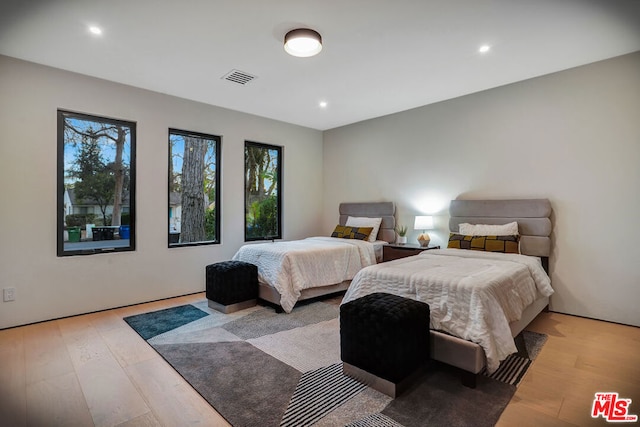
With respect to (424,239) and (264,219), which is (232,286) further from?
(424,239)

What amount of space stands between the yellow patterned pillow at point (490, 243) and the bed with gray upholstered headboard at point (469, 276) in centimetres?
11

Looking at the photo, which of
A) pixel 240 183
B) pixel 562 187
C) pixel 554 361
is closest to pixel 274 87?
pixel 240 183

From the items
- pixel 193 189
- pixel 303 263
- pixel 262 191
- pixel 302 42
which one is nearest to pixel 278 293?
pixel 303 263

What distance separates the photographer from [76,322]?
340 cm

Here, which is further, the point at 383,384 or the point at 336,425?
the point at 383,384

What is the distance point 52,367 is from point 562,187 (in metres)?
5.03

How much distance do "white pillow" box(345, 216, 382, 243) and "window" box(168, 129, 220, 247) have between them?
6.93 feet

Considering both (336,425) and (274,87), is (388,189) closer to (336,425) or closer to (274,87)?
(274,87)

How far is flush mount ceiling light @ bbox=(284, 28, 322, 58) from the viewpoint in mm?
2704

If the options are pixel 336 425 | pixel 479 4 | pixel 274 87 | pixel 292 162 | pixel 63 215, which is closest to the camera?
pixel 336 425

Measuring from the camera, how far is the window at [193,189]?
4492mm

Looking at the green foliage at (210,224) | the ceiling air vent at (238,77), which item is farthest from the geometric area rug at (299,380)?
the ceiling air vent at (238,77)

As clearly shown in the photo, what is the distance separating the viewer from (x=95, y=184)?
12.6ft

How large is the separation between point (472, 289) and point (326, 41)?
7.77 ft
